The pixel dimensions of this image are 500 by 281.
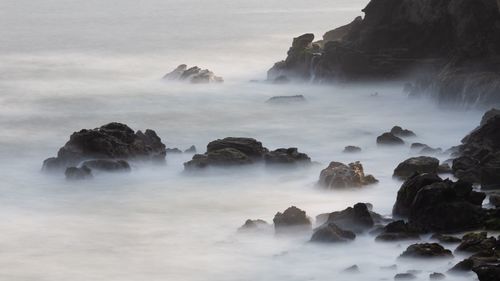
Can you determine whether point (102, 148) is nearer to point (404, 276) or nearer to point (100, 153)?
point (100, 153)

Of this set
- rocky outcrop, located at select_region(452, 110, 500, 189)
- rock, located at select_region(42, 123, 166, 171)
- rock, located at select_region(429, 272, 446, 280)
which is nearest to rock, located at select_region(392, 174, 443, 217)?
rocky outcrop, located at select_region(452, 110, 500, 189)

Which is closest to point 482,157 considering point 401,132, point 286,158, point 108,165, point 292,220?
point 286,158

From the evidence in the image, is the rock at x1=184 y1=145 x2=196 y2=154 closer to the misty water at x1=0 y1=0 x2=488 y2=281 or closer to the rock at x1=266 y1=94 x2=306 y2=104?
the misty water at x1=0 y1=0 x2=488 y2=281

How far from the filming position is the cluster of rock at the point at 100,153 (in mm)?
45406

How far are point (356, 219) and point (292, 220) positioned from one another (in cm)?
185

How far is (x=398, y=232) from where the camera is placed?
34594 millimetres

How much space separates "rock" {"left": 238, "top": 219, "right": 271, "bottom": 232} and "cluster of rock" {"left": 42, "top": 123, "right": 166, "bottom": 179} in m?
9.83

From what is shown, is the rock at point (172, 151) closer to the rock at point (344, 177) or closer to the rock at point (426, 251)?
the rock at point (344, 177)

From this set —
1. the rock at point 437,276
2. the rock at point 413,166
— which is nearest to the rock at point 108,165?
the rock at point 413,166

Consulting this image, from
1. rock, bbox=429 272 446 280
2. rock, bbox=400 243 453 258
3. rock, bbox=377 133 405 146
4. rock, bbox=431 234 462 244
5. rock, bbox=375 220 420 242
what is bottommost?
rock, bbox=429 272 446 280

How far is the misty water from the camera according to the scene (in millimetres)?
33844

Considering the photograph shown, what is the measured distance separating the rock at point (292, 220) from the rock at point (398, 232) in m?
2.43

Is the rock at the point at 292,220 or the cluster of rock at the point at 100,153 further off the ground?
the cluster of rock at the point at 100,153

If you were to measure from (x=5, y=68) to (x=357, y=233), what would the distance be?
54820 millimetres
